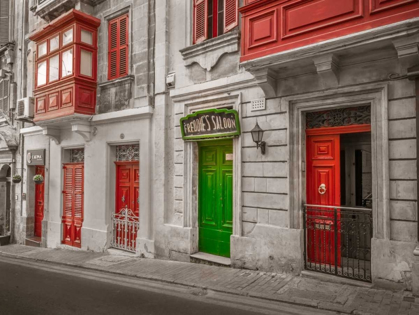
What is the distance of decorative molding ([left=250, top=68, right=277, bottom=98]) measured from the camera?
675 centimetres

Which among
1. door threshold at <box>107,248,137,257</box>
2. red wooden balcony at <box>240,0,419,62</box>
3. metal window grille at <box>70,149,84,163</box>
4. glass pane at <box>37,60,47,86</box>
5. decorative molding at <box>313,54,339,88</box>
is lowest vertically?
door threshold at <box>107,248,137,257</box>

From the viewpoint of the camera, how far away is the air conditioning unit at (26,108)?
12.5 meters

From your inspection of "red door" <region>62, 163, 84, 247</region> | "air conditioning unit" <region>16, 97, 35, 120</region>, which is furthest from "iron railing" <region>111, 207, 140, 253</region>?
"air conditioning unit" <region>16, 97, 35, 120</region>

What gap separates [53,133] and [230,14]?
7625 millimetres

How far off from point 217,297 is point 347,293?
2194 millimetres

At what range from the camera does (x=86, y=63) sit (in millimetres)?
10891

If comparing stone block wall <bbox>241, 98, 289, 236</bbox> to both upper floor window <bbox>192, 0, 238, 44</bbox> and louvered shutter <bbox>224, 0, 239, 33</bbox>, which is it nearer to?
louvered shutter <bbox>224, 0, 239, 33</bbox>

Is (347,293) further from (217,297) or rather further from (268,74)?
(268,74)

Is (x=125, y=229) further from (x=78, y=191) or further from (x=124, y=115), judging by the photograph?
(x=124, y=115)

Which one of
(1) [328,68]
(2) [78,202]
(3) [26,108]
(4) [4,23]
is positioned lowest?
(2) [78,202]

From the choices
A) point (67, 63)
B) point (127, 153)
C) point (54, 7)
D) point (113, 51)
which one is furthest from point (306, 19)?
point (54, 7)

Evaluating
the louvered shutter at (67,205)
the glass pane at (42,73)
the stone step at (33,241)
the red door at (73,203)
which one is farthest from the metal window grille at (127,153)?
the stone step at (33,241)

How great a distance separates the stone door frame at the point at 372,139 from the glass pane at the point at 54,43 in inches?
329

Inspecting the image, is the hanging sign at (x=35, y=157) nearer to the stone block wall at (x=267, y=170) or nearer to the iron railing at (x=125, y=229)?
the iron railing at (x=125, y=229)
